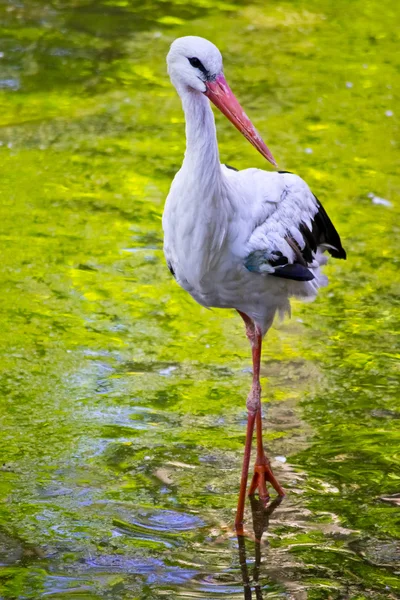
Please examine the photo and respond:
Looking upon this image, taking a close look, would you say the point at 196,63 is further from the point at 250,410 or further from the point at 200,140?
the point at 250,410

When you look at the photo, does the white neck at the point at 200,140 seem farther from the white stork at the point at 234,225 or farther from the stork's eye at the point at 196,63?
the stork's eye at the point at 196,63

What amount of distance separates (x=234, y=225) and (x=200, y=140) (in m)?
0.42

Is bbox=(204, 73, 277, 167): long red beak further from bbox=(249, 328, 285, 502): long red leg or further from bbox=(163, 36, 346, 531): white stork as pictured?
bbox=(249, 328, 285, 502): long red leg

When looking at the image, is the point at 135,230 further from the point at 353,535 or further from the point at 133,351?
the point at 353,535

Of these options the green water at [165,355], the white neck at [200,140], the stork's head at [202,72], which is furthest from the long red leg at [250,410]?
the stork's head at [202,72]

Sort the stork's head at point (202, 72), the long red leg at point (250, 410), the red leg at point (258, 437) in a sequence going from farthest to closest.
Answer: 1. the red leg at point (258, 437)
2. the long red leg at point (250, 410)
3. the stork's head at point (202, 72)

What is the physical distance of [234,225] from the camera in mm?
4652

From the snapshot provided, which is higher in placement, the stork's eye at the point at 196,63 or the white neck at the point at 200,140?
the stork's eye at the point at 196,63

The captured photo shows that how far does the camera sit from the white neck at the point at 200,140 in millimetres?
4445

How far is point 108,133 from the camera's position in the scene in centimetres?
923

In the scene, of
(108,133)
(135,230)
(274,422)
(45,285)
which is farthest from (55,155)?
(274,422)

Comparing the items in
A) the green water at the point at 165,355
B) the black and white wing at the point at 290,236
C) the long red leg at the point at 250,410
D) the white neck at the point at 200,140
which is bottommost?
the green water at the point at 165,355

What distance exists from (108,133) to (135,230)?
1.84 m

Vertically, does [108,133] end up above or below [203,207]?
below
